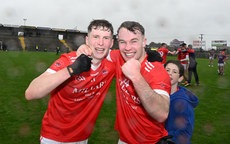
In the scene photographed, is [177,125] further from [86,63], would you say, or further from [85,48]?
[85,48]

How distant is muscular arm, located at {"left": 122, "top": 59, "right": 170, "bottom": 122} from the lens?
1.81 meters

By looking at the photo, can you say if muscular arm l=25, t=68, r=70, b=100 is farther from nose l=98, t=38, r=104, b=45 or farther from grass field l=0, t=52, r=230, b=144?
grass field l=0, t=52, r=230, b=144

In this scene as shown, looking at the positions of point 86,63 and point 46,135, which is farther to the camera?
point 46,135

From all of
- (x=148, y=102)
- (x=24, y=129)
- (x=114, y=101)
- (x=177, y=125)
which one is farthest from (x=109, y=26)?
(x=114, y=101)

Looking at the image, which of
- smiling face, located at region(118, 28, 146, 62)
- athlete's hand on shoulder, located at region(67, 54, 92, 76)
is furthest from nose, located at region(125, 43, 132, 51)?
athlete's hand on shoulder, located at region(67, 54, 92, 76)

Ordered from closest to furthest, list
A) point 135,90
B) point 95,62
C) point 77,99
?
point 135,90 → point 77,99 → point 95,62

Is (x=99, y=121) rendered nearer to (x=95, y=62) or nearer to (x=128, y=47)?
(x=95, y=62)

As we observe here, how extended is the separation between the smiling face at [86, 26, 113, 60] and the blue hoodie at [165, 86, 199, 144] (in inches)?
43.9

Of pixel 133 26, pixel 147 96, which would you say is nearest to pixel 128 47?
pixel 133 26

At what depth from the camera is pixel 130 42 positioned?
89.6 inches

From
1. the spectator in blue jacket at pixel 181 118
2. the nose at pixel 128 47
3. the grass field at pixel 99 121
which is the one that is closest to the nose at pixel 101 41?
the nose at pixel 128 47

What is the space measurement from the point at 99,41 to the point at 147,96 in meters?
1.10

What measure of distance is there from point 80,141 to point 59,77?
1.12 metres

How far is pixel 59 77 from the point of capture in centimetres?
198
